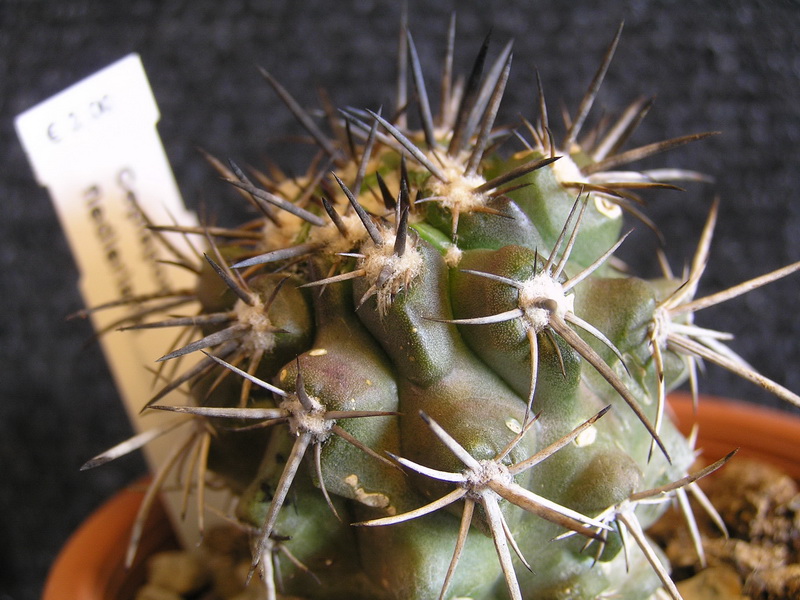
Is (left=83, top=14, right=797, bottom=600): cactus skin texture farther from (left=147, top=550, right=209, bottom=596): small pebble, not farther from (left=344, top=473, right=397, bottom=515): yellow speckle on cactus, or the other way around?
(left=147, top=550, right=209, bottom=596): small pebble

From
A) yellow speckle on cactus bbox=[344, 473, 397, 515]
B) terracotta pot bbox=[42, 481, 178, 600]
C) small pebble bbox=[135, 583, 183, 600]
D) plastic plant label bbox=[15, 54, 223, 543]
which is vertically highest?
plastic plant label bbox=[15, 54, 223, 543]

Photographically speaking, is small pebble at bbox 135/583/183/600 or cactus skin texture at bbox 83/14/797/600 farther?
small pebble at bbox 135/583/183/600

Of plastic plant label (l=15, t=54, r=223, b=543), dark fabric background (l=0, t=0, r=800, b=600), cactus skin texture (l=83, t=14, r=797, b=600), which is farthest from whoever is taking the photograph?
dark fabric background (l=0, t=0, r=800, b=600)

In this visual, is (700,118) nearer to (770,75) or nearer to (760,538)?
(770,75)

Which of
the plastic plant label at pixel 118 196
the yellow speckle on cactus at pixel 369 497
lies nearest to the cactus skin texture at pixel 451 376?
the yellow speckle on cactus at pixel 369 497

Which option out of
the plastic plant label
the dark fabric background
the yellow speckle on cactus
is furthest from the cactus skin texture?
the dark fabric background
